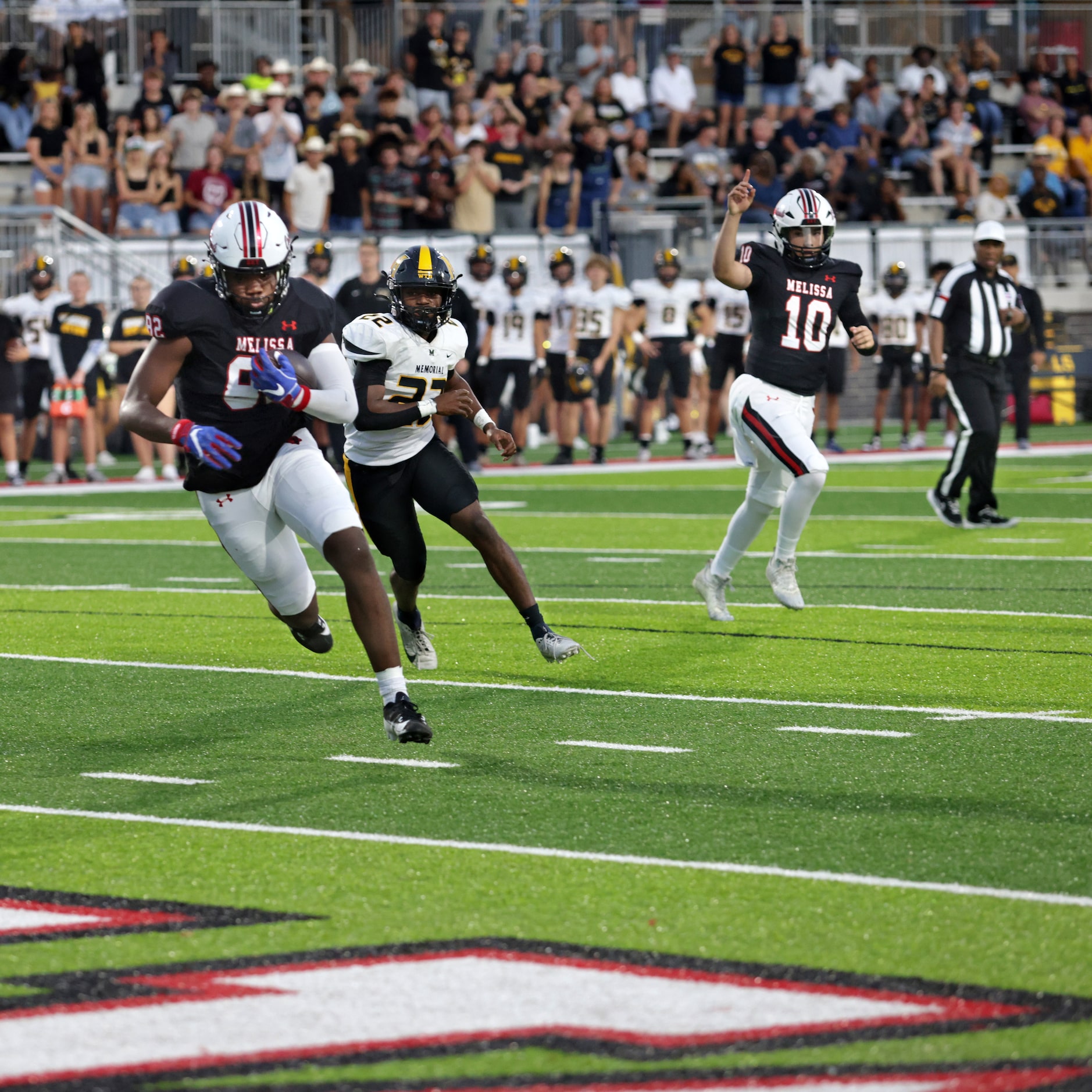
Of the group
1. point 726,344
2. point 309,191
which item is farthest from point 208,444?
point 309,191

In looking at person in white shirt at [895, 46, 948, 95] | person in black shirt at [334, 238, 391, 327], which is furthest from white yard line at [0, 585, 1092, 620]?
person in white shirt at [895, 46, 948, 95]

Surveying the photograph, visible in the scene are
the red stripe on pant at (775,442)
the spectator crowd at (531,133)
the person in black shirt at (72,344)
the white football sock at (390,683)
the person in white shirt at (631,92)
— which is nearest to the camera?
the white football sock at (390,683)

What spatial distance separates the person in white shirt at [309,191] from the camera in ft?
68.5

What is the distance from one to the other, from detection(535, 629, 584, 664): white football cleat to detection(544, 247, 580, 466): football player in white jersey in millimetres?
11580

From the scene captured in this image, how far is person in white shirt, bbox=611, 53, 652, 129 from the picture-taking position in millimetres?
24328

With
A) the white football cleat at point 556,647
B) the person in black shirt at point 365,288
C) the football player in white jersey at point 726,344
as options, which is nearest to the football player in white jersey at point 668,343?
the football player in white jersey at point 726,344

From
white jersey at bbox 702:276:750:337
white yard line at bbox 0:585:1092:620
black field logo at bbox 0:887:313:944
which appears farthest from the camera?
white jersey at bbox 702:276:750:337

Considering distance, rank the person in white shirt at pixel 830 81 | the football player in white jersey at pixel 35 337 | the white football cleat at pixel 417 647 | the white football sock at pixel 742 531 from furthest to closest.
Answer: the person in white shirt at pixel 830 81
the football player in white jersey at pixel 35 337
the white football sock at pixel 742 531
the white football cleat at pixel 417 647

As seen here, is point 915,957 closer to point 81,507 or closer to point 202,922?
point 202,922

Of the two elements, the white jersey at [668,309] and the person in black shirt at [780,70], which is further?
the person in black shirt at [780,70]

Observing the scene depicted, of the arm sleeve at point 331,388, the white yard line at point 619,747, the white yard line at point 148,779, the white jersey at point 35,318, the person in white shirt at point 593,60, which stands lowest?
the white yard line at point 619,747

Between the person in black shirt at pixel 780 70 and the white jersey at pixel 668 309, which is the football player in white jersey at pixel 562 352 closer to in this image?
the white jersey at pixel 668 309

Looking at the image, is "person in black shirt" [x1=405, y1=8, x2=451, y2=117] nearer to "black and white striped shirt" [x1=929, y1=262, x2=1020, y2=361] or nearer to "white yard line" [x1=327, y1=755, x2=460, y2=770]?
"black and white striped shirt" [x1=929, y1=262, x2=1020, y2=361]

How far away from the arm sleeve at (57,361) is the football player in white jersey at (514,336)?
3990 mm
